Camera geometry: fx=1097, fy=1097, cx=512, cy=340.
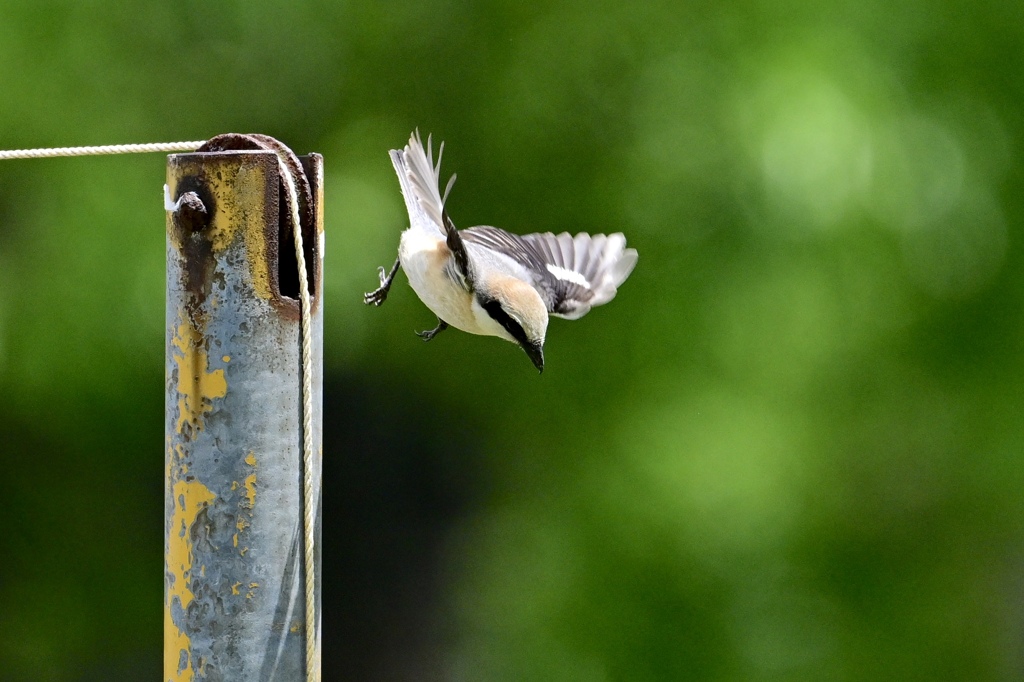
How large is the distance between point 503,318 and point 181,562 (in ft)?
4.42

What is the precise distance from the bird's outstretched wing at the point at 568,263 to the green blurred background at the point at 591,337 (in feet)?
3.19

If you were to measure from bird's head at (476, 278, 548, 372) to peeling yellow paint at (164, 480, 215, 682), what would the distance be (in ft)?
4.30

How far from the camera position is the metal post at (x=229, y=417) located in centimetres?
153

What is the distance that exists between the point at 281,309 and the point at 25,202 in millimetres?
3373

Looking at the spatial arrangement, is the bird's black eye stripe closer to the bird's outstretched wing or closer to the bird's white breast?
the bird's white breast

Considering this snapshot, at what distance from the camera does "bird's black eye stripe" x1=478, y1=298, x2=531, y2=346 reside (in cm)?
276

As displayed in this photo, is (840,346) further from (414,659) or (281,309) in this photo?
(281,309)

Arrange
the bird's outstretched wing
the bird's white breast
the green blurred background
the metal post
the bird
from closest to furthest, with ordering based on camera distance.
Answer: the metal post, the bird, the bird's white breast, the bird's outstretched wing, the green blurred background

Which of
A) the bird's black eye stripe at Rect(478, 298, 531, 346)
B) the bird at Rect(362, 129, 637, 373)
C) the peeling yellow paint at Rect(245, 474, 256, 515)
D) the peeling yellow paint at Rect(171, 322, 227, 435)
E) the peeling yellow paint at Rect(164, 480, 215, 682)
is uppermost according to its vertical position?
the bird at Rect(362, 129, 637, 373)

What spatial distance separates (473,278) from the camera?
110 inches

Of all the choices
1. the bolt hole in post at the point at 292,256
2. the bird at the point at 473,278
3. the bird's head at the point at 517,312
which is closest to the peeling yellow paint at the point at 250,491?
the bolt hole in post at the point at 292,256

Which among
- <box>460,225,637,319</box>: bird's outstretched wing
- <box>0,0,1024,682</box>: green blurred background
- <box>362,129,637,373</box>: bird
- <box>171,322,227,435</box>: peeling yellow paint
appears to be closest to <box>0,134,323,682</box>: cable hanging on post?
<box>171,322,227,435</box>: peeling yellow paint

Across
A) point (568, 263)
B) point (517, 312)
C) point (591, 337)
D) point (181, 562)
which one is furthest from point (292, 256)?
point (591, 337)

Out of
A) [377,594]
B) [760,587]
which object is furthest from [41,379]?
[760,587]
